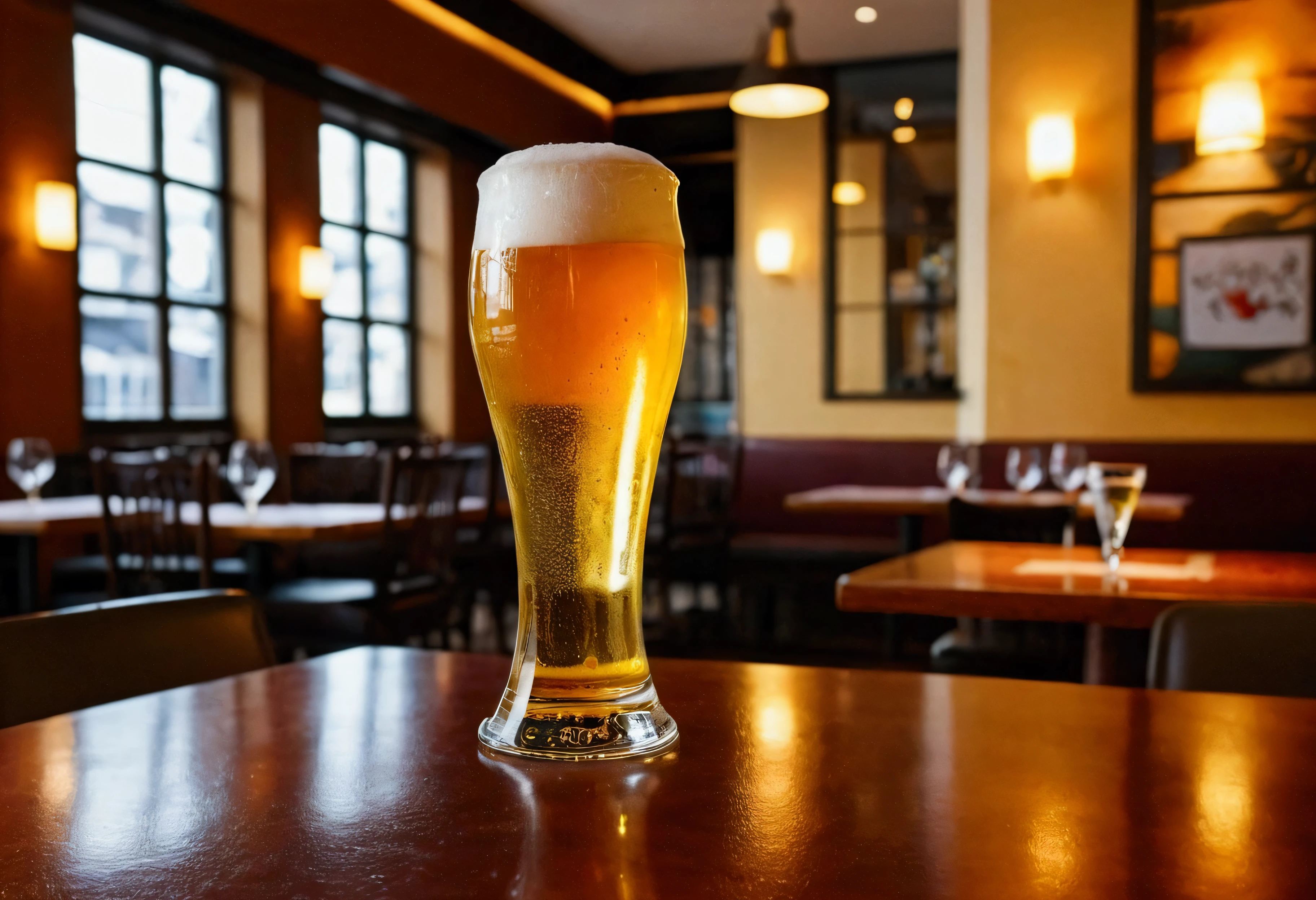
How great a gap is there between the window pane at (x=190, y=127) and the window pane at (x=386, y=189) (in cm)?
130

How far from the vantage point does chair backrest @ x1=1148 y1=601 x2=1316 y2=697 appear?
0.95m

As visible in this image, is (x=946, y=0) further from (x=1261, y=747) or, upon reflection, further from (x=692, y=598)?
(x=1261, y=747)

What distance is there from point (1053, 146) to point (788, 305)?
2.50 meters

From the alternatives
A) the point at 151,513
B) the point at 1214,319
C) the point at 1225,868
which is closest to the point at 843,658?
the point at 1214,319

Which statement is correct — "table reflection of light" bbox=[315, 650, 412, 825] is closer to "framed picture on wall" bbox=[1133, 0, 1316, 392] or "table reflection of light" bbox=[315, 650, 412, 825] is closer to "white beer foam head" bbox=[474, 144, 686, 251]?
"white beer foam head" bbox=[474, 144, 686, 251]

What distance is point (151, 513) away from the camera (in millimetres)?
3338

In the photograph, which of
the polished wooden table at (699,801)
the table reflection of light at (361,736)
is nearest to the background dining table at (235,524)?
the table reflection of light at (361,736)

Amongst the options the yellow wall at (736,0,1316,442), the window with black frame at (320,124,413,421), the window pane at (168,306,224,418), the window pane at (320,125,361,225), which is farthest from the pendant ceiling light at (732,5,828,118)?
the window pane at (168,306,224,418)

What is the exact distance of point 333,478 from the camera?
4.56 metres

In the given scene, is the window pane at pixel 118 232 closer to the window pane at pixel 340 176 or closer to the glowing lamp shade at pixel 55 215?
the glowing lamp shade at pixel 55 215

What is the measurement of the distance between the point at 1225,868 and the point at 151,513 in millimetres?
3398

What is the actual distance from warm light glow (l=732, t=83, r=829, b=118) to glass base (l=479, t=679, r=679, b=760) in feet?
16.0

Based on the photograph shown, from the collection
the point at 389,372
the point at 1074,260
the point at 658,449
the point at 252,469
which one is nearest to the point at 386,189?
the point at 389,372

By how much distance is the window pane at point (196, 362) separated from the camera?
5.84m
